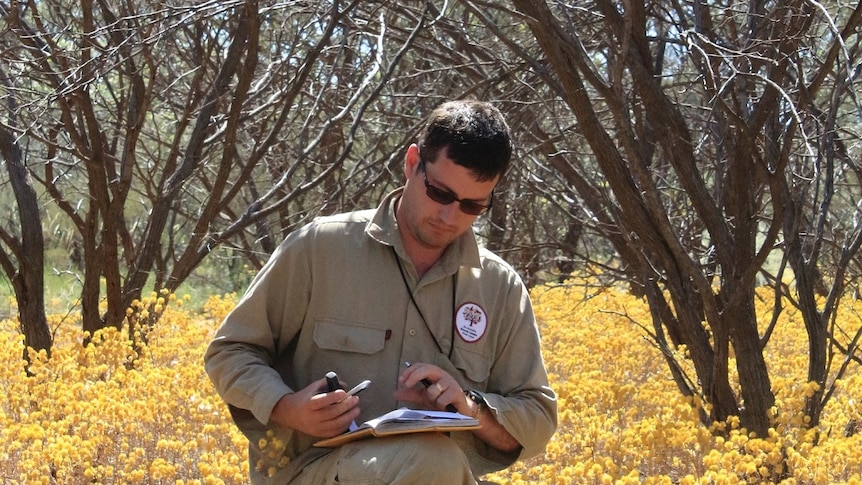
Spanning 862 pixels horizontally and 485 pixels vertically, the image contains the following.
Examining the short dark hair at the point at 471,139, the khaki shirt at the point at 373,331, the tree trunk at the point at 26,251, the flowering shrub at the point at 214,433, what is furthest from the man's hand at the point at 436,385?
the tree trunk at the point at 26,251

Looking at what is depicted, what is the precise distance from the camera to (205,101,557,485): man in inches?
103

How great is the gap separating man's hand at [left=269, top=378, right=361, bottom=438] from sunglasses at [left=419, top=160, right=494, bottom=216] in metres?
0.50

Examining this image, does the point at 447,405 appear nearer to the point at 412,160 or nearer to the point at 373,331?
the point at 373,331

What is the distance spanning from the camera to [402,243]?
2791 millimetres

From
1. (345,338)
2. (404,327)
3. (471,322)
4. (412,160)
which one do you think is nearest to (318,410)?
(345,338)

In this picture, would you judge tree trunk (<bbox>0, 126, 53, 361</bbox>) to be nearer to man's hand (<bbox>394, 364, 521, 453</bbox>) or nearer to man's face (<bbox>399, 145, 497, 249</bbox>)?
man's face (<bbox>399, 145, 497, 249</bbox>)

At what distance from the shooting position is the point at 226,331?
2664 mm

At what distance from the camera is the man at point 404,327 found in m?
2.62

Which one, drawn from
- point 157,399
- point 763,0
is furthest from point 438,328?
point 763,0

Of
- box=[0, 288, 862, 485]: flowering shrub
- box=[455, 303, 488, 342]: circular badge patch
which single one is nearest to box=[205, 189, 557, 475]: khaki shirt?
box=[455, 303, 488, 342]: circular badge patch

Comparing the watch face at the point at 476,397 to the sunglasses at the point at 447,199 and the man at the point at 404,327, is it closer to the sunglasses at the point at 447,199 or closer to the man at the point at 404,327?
the man at the point at 404,327

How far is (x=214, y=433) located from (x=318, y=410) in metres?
2.33

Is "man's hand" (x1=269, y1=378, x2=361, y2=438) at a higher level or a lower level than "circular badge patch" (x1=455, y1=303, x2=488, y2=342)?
lower

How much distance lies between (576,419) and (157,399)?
1801 mm
